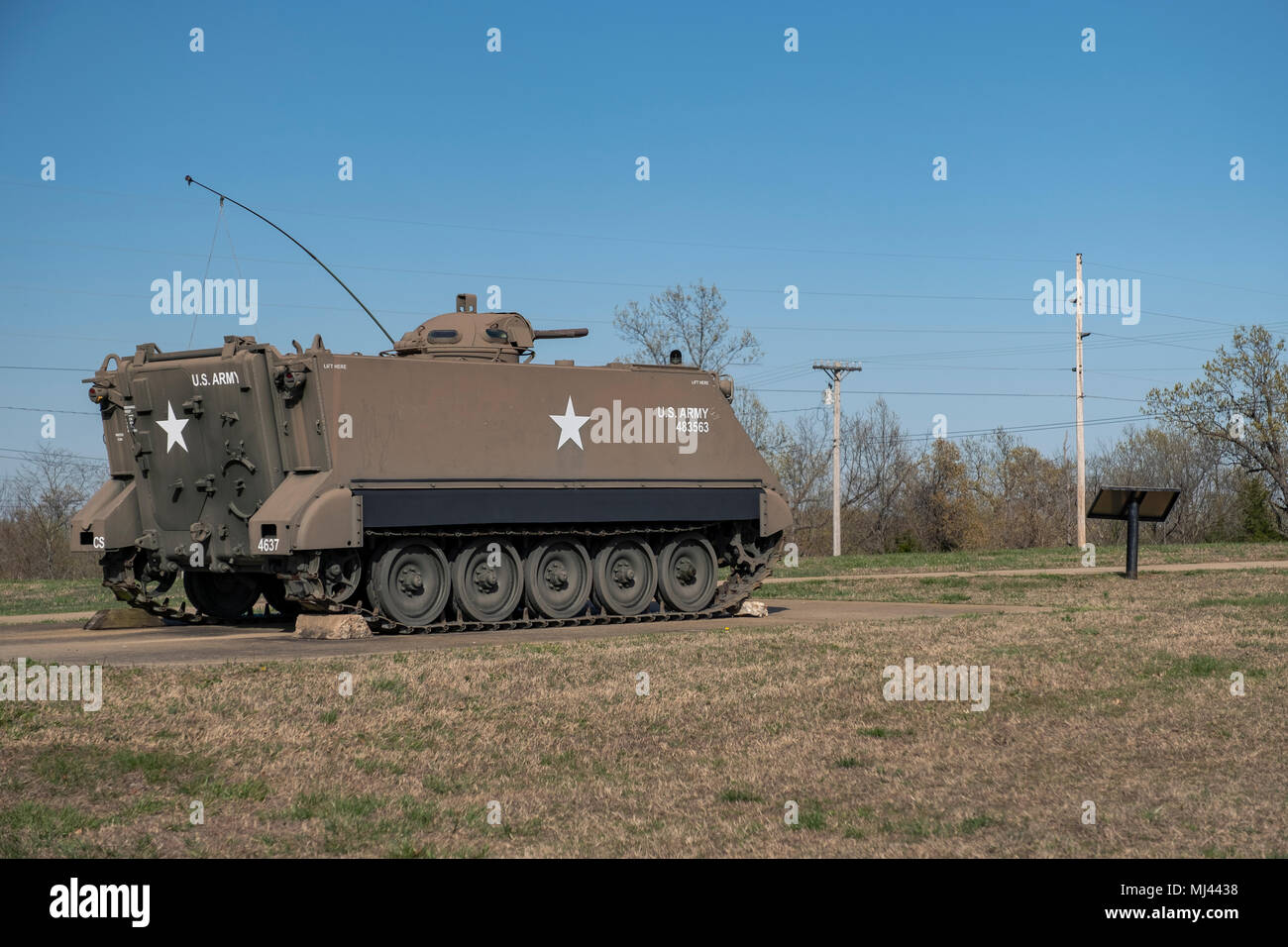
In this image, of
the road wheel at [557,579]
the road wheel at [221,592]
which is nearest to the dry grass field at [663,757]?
the road wheel at [557,579]

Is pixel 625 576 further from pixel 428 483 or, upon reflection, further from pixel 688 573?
pixel 428 483

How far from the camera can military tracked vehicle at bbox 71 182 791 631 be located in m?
17.7

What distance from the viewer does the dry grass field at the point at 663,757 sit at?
8.66 metres

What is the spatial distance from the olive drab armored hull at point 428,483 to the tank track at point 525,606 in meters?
0.04

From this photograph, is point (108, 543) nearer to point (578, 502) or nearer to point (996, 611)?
point (578, 502)

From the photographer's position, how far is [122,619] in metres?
19.4

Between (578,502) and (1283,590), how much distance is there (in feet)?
40.5

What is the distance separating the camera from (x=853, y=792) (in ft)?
32.2

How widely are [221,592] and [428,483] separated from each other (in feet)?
13.9
